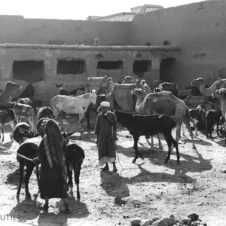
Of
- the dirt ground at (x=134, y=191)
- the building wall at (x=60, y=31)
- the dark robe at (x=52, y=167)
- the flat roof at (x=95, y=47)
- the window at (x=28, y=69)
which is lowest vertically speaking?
the dirt ground at (x=134, y=191)

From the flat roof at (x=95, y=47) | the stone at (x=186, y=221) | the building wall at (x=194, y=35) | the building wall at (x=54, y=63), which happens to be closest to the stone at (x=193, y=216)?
the stone at (x=186, y=221)

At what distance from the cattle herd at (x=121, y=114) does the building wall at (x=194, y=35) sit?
5.87 ft

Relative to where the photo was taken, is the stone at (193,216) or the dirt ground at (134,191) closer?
the stone at (193,216)

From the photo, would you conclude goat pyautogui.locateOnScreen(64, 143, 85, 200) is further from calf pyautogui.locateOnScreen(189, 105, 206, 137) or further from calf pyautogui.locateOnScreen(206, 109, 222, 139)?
calf pyautogui.locateOnScreen(189, 105, 206, 137)

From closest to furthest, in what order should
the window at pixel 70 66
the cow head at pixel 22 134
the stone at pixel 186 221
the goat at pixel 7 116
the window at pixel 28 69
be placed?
the stone at pixel 186 221 → the cow head at pixel 22 134 → the goat at pixel 7 116 → the window at pixel 28 69 → the window at pixel 70 66

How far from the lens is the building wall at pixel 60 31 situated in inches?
→ 966

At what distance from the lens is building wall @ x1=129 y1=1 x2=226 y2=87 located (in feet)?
67.5

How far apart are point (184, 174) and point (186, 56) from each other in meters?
12.6

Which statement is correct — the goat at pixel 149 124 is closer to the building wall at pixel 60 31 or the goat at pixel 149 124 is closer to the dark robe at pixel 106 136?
the dark robe at pixel 106 136

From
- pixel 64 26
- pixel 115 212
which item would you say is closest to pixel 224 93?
pixel 115 212

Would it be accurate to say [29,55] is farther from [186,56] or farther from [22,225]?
[22,225]

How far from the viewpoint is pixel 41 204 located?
8469 mm

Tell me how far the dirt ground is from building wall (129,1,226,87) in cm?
875

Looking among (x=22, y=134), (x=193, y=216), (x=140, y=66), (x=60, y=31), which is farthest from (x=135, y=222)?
(x=60, y=31)
